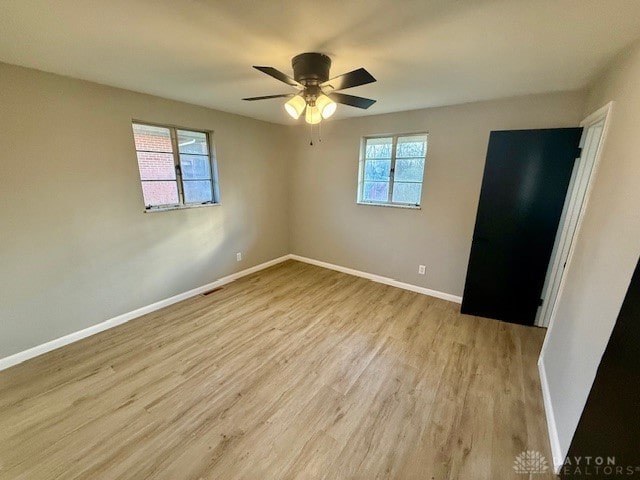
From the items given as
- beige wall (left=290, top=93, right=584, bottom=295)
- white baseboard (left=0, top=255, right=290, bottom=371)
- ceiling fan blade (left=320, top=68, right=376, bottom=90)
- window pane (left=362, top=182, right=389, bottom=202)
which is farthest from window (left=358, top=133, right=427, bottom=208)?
white baseboard (left=0, top=255, right=290, bottom=371)

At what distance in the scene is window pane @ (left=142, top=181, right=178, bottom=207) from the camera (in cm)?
280

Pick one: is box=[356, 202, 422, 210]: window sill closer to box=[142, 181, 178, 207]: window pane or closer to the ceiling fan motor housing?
the ceiling fan motor housing

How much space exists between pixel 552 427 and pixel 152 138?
13.9 ft

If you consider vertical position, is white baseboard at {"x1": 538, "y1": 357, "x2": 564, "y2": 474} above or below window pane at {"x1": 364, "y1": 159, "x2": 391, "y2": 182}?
below

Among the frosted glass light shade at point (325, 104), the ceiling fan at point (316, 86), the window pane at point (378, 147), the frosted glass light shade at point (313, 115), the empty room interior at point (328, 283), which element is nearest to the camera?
the empty room interior at point (328, 283)

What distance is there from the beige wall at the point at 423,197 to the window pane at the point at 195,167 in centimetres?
154

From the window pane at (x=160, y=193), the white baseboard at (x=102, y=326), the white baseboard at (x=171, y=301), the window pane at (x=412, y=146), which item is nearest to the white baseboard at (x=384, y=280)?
the white baseboard at (x=171, y=301)

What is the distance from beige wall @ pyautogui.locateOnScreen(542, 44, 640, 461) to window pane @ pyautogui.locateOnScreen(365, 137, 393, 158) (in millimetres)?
1999

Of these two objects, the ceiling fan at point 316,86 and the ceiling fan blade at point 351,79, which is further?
the ceiling fan at point 316,86

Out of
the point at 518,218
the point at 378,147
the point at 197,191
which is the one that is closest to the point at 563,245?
the point at 518,218

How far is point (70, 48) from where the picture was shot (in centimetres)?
165

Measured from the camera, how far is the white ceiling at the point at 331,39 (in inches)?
48.4

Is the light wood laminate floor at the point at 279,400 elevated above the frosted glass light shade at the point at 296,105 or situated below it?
below

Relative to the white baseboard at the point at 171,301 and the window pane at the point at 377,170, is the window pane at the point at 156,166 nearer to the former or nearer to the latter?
the white baseboard at the point at 171,301
